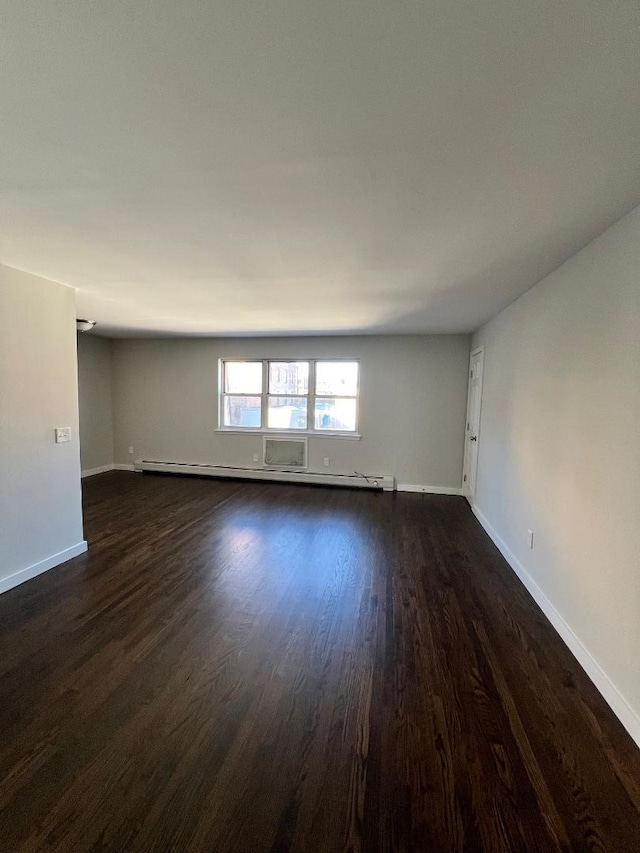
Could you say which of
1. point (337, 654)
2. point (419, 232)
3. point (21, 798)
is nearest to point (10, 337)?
point (21, 798)

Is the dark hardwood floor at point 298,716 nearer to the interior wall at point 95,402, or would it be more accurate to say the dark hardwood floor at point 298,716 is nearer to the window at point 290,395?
the window at point 290,395

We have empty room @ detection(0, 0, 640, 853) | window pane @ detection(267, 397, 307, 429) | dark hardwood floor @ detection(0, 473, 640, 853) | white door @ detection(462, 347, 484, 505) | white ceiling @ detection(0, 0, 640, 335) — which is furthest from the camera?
window pane @ detection(267, 397, 307, 429)

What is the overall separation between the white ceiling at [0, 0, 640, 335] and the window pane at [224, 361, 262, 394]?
368 cm

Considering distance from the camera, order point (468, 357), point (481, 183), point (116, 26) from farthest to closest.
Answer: point (468, 357)
point (481, 183)
point (116, 26)

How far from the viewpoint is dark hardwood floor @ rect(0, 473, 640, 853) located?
3.95 ft

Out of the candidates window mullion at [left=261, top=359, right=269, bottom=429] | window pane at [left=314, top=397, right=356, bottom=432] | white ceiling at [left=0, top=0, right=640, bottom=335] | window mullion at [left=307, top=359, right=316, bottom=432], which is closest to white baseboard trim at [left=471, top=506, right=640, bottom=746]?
white ceiling at [left=0, top=0, right=640, bottom=335]

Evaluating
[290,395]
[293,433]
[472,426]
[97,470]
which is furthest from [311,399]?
[97,470]

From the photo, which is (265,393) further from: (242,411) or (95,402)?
(95,402)

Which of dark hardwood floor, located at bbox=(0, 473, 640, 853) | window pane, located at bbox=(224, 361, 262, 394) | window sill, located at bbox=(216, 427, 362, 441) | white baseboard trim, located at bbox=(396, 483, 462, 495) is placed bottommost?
dark hardwood floor, located at bbox=(0, 473, 640, 853)

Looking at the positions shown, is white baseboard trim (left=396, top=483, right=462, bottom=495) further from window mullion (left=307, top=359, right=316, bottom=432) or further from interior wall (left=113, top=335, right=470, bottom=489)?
window mullion (left=307, top=359, right=316, bottom=432)

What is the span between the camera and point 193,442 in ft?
20.5

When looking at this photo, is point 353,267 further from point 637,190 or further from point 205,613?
point 205,613

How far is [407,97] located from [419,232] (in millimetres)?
927

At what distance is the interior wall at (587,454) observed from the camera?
163cm
